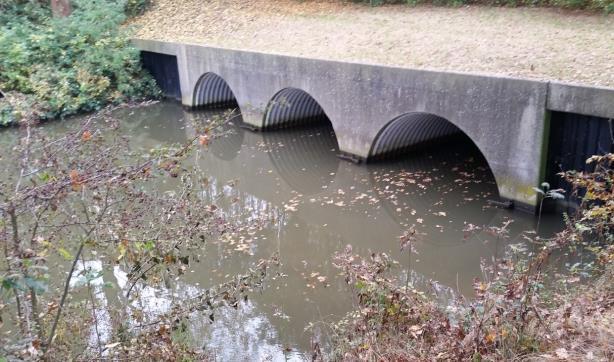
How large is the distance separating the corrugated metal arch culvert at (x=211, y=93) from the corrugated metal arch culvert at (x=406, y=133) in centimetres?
644

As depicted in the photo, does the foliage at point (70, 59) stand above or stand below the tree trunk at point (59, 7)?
below

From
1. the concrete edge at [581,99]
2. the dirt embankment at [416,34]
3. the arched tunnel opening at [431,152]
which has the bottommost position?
the arched tunnel opening at [431,152]

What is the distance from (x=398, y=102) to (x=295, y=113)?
14.9 feet

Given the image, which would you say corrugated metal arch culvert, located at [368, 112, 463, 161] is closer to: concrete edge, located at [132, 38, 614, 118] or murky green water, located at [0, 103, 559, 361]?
murky green water, located at [0, 103, 559, 361]

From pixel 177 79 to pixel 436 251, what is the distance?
11750 mm

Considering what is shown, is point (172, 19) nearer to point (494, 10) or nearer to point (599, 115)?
point (494, 10)

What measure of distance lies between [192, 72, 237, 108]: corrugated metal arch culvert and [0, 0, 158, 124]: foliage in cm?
192

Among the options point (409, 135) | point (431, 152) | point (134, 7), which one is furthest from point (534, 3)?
point (134, 7)

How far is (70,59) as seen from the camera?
16.8 metres

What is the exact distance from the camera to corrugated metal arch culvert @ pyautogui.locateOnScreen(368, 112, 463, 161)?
10.6 metres

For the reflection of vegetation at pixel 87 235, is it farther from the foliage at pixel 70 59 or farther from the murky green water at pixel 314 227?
the foliage at pixel 70 59

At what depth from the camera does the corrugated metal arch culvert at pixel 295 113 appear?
13.6 metres

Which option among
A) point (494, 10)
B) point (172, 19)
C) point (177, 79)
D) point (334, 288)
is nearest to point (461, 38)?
point (494, 10)

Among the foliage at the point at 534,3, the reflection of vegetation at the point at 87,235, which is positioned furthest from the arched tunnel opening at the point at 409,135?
the reflection of vegetation at the point at 87,235
